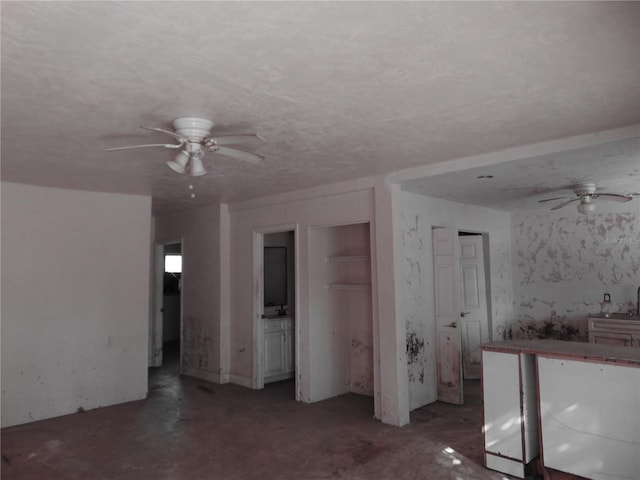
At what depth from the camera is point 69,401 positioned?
5145 mm

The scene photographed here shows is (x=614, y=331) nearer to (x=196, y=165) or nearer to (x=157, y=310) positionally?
(x=196, y=165)

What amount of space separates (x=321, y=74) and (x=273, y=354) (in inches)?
187

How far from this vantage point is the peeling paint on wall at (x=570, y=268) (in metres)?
6.04

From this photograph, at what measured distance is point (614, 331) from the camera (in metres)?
5.64

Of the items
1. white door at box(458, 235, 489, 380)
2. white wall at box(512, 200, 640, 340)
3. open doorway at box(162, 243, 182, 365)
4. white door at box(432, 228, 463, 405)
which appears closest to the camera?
white door at box(432, 228, 463, 405)

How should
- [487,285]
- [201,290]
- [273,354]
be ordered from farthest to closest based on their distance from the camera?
[201,290], [487,285], [273,354]

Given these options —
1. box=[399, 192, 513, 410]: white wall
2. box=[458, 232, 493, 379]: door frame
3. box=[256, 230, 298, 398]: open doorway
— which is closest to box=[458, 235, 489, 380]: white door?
box=[458, 232, 493, 379]: door frame

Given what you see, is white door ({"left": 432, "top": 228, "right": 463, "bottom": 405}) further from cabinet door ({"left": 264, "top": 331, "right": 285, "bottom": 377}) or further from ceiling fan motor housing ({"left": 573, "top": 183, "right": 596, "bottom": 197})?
cabinet door ({"left": 264, "top": 331, "right": 285, "bottom": 377})

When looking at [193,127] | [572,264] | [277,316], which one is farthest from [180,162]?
[572,264]

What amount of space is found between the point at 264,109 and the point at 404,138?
117 cm

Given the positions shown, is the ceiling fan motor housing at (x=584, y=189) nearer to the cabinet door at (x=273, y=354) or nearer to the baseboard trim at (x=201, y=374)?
the cabinet door at (x=273, y=354)

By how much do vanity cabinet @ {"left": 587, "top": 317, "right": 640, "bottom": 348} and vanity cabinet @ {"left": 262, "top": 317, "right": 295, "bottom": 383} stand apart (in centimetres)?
394

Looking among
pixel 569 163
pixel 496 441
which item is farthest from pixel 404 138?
pixel 496 441

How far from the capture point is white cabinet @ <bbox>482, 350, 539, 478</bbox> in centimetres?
338
